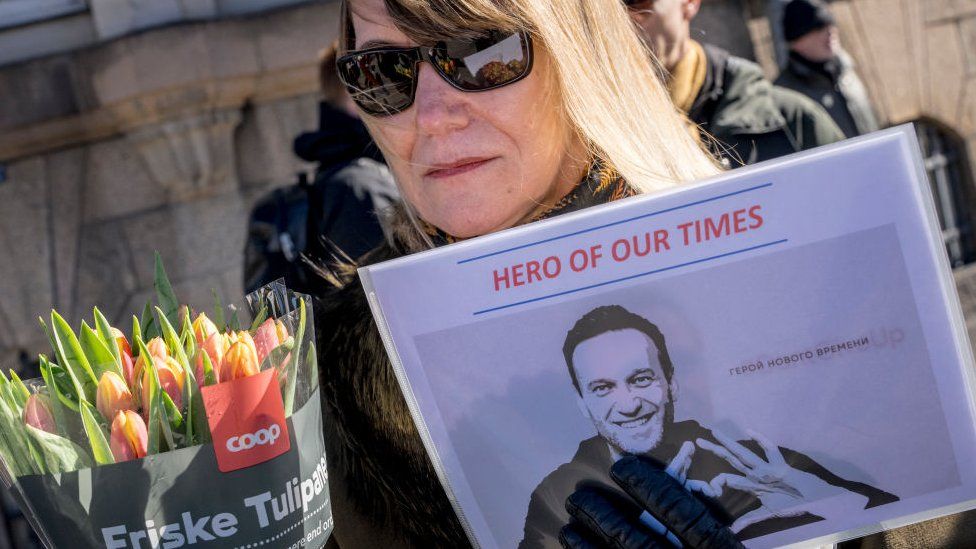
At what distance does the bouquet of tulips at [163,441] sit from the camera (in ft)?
3.94

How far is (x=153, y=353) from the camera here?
4.20ft

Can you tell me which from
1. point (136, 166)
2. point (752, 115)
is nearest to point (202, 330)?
point (752, 115)

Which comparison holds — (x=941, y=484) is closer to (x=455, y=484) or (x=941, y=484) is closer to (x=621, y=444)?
(x=621, y=444)

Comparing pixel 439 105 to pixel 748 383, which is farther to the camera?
pixel 439 105

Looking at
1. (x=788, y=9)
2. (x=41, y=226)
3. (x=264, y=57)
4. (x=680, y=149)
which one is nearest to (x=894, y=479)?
(x=680, y=149)

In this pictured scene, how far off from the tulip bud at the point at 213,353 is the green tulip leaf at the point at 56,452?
0.15 m

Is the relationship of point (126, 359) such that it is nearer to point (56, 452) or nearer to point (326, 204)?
point (56, 452)

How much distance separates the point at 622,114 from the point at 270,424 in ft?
2.40

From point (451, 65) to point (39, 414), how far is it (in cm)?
73

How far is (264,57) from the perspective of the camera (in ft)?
19.5

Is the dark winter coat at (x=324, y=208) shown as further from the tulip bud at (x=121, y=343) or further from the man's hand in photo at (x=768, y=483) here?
the man's hand in photo at (x=768, y=483)

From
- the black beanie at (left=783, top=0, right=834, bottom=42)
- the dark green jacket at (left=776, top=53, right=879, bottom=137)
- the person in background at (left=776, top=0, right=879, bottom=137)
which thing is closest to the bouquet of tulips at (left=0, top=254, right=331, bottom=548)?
the dark green jacket at (left=776, top=53, right=879, bottom=137)

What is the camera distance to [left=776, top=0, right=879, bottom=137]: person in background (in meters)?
4.93

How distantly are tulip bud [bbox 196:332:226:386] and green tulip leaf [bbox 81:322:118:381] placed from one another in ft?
0.30
